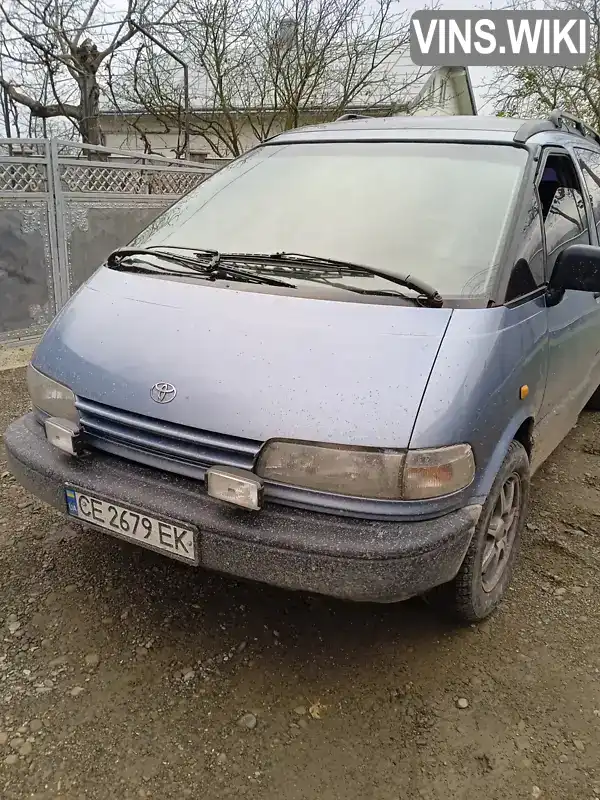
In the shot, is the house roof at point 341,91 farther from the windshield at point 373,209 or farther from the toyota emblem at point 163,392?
the toyota emblem at point 163,392

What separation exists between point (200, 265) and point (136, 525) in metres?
1.08

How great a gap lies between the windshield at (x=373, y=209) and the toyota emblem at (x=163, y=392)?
86 cm

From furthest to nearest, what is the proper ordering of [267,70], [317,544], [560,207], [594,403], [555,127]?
1. [267,70]
2. [594,403]
3. [555,127]
4. [560,207]
5. [317,544]

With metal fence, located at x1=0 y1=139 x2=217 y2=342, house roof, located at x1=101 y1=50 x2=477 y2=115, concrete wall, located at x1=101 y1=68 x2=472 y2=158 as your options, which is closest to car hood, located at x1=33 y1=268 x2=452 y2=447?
metal fence, located at x1=0 y1=139 x2=217 y2=342

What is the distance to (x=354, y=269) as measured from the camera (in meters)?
2.44

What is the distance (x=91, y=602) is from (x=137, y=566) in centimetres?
28

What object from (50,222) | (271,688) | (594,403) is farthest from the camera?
(50,222)

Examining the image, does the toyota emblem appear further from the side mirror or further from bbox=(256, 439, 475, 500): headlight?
the side mirror

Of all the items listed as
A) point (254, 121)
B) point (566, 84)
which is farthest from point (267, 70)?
point (566, 84)

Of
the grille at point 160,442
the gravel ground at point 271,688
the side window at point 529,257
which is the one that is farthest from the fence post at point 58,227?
the side window at point 529,257

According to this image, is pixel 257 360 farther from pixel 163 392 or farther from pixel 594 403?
pixel 594 403

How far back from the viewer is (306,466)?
1.95 meters

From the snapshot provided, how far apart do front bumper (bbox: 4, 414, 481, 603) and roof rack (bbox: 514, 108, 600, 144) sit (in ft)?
6.06

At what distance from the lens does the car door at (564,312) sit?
2.82 meters
